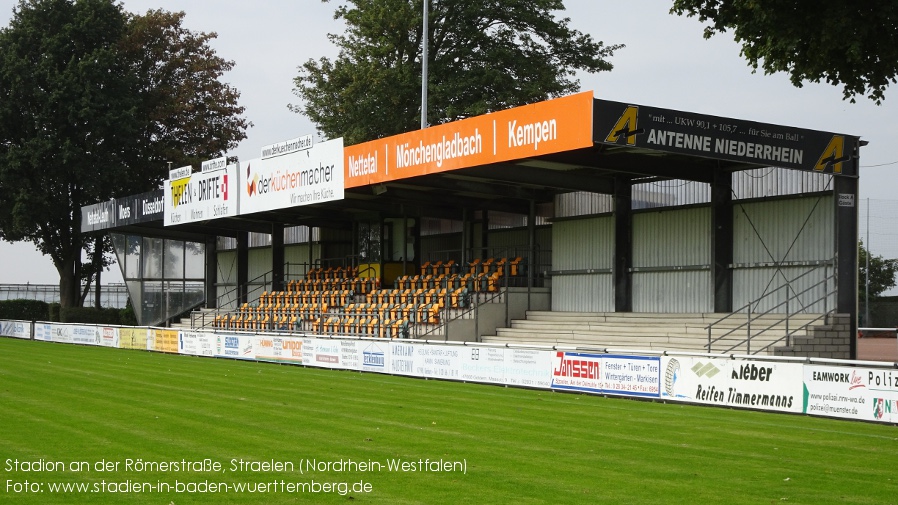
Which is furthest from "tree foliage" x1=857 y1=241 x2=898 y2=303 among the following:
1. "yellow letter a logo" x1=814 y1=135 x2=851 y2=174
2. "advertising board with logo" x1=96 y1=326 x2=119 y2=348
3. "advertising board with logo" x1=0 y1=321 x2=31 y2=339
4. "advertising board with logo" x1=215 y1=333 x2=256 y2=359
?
"advertising board with logo" x1=0 y1=321 x2=31 y2=339

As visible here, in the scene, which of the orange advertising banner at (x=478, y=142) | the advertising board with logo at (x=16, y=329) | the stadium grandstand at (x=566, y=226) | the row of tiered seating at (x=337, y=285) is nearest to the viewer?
the orange advertising banner at (x=478, y=142)

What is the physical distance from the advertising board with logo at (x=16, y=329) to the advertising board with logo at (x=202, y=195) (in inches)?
457

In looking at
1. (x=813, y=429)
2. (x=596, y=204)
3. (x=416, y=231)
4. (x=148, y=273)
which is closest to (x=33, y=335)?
(x=148, y=273)

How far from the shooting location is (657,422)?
16.6 meters

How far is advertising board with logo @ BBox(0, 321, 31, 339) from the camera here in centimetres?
5192

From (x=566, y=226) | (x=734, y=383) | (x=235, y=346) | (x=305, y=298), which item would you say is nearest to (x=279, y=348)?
(x=235, y=346)

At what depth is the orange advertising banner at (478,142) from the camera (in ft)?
81.4

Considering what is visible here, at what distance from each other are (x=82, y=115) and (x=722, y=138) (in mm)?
43583

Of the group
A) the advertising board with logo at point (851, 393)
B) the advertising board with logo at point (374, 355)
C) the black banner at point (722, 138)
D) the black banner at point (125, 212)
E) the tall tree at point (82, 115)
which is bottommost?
the advertising board with logo at point (374, 355)

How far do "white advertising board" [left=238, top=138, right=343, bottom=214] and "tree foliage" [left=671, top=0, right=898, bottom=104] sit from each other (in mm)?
17531

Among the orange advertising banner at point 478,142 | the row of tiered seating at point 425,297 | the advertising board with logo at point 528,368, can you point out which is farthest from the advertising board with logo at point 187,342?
the advertising board with logo at point 528,368

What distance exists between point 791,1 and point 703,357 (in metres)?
6.37

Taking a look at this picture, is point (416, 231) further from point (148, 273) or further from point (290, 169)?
point (148, 273)

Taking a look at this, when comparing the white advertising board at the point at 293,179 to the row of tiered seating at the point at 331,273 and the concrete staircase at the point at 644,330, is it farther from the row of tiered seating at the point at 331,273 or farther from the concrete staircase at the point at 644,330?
the concrete staircase at the point at 644,330
